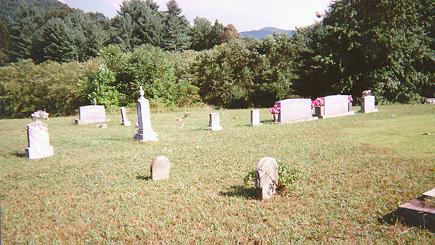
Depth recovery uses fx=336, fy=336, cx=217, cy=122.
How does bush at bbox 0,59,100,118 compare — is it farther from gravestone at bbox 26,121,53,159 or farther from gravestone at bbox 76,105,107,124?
gravestone at bbox 26,121,53,159

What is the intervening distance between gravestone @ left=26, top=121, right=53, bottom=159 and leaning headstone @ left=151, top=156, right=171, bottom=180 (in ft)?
18.6

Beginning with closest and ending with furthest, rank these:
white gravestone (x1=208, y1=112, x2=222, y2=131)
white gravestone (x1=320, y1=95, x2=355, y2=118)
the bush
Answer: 1. white gravestone (x1=208, y1=112, x2=222, y2=131)
2. white gravestone (x1=320, y1=95, x2=355, y2=118)
3. the bush

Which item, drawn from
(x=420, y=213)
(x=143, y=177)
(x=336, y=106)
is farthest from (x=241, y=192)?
(x=336, y=106)

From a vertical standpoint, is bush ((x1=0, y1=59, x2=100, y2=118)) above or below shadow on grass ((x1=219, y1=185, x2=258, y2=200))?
above

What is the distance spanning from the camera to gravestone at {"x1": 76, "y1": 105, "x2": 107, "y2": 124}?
73.4ft

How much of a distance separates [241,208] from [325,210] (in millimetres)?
1462

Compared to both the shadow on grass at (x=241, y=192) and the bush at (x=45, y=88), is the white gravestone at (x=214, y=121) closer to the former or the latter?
the shadow on grass at (x=241, y=192)

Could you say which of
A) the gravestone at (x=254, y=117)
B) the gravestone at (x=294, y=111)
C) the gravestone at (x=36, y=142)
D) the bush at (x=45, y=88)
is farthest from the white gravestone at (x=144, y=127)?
the bush at (x=45, y=88)

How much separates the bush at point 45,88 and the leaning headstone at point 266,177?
27604 mm

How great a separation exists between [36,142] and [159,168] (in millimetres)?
6030

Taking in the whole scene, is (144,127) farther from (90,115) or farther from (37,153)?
(90,115)

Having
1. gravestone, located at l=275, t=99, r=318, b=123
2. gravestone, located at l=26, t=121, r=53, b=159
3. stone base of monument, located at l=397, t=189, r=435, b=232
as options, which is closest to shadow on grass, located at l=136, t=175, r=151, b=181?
gravestone, located at l=26, t=121, r=53, b=159

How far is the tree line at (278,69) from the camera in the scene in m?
27.2

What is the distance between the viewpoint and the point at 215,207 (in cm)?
617
